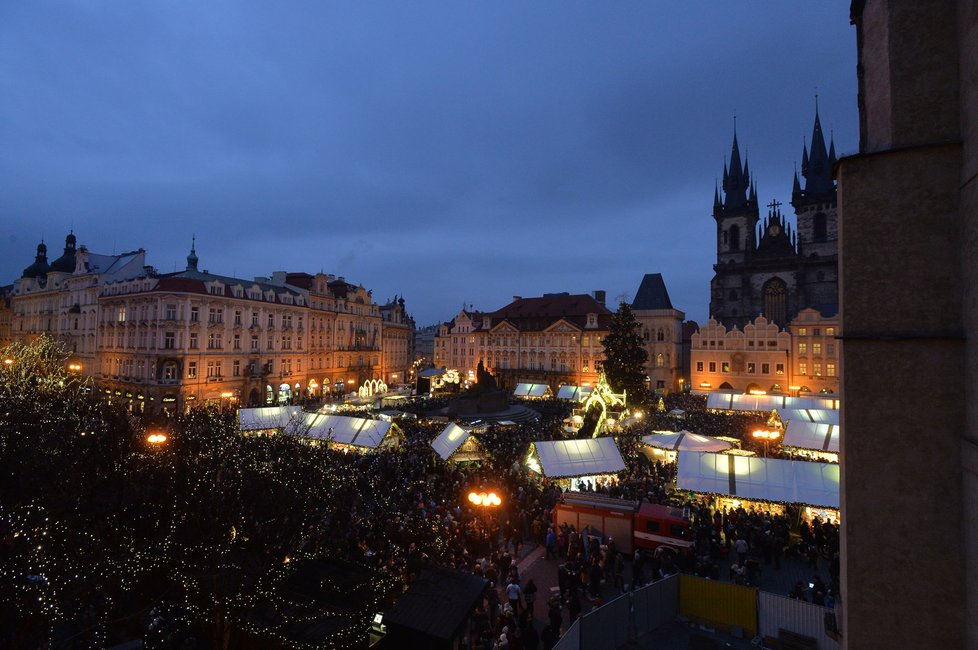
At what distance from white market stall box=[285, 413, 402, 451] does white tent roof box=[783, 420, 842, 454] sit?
19289mm

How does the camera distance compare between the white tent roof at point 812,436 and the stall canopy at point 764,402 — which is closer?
the white tent roof at point 812,436

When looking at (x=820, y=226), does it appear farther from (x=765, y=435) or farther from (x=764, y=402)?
(x=765, y=435)

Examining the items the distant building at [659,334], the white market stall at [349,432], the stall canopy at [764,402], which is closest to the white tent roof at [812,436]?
the stall canopy at [764,402]

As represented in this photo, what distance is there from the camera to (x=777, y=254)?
71.2m

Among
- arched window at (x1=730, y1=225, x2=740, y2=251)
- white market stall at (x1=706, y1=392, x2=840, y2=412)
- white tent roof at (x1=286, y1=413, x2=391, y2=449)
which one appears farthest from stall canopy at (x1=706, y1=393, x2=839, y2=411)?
arched window at (x1=730, y1=225, x2=740, y2=251)

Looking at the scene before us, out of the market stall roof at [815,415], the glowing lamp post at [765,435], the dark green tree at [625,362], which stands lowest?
the glowing lamp post at [765,435]

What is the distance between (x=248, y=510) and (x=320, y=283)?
51.7 meters

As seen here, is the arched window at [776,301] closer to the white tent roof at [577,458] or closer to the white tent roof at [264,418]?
the white tent roof at [577,458]

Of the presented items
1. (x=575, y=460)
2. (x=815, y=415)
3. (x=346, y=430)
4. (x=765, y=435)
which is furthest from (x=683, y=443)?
(x=346, y=430)

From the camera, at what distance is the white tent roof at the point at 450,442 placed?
22516 mm

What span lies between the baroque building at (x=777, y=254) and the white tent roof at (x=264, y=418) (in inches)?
2385

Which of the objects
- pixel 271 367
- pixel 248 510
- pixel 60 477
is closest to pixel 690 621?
pixel 248 510

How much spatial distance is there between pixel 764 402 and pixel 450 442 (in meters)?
24.2

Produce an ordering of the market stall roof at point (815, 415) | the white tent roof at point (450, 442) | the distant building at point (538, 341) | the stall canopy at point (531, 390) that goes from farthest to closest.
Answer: the distant building at point (538, 341) < the stall canopy at point (531, 390) < the market stall roof at point (815, 415) < the white tent roof at point (450, 442)
